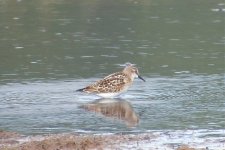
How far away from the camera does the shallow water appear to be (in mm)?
→ 13781

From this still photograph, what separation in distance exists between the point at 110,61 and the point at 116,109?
5.11 m

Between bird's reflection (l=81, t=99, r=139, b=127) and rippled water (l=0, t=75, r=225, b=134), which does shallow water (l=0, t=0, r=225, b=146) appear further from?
bird's reflection (l=81, t=99, r=139, b=127)

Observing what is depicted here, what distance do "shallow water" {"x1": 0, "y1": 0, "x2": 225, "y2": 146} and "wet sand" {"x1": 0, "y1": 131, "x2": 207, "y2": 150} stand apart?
1.95ft

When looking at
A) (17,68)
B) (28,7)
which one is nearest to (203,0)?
(28,7)

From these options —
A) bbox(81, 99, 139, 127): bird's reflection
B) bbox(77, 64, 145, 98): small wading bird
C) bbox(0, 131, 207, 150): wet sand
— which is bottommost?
bbox(81, 99, 139, 127): bird's reflection

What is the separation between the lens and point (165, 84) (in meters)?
16.6

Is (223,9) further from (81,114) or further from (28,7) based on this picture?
(81,114)

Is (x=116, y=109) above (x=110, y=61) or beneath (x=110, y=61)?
beneath

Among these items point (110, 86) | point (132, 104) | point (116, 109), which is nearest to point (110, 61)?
point (110, 86)

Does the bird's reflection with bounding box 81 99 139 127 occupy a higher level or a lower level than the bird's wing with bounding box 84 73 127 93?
lower

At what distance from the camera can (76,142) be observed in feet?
37.7

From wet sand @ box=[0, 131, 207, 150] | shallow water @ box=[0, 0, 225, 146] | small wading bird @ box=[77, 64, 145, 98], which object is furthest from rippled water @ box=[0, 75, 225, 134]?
wet sand @ box=[0, 131, 207, 150]

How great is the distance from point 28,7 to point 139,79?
47.2 feet

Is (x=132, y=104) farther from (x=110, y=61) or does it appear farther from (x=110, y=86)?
(x=110, y=61)
